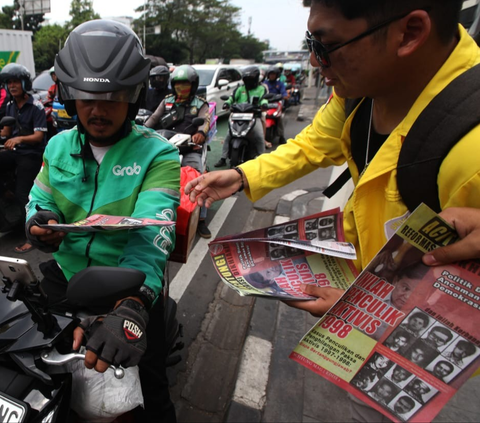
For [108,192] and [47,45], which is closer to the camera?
[108,192]

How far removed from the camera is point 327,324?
991 mm

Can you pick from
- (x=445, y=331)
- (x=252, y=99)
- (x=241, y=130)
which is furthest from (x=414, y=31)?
(x=252, y=99)

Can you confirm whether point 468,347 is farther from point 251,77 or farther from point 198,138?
point 251,77

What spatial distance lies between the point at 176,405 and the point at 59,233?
1.37 m

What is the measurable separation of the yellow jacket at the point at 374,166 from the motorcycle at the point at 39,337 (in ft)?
2.38

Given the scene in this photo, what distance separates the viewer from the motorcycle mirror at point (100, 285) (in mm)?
943

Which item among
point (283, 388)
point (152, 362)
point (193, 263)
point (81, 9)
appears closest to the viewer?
point (152, 362)

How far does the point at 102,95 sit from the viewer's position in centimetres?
132

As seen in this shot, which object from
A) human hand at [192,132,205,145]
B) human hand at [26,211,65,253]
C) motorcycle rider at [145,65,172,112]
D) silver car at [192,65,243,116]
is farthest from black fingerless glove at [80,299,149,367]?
silver car at [192,65,243,116]

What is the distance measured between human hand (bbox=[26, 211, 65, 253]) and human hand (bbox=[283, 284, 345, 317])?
931 millimetres

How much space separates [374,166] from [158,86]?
5.09m

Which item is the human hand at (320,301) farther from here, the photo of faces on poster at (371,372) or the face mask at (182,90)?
the face mask at (182,90)

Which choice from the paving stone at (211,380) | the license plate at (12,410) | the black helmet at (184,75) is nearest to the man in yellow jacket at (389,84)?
the license plate at (12,410)

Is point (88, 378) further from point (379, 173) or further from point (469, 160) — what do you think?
point (469, 160)
